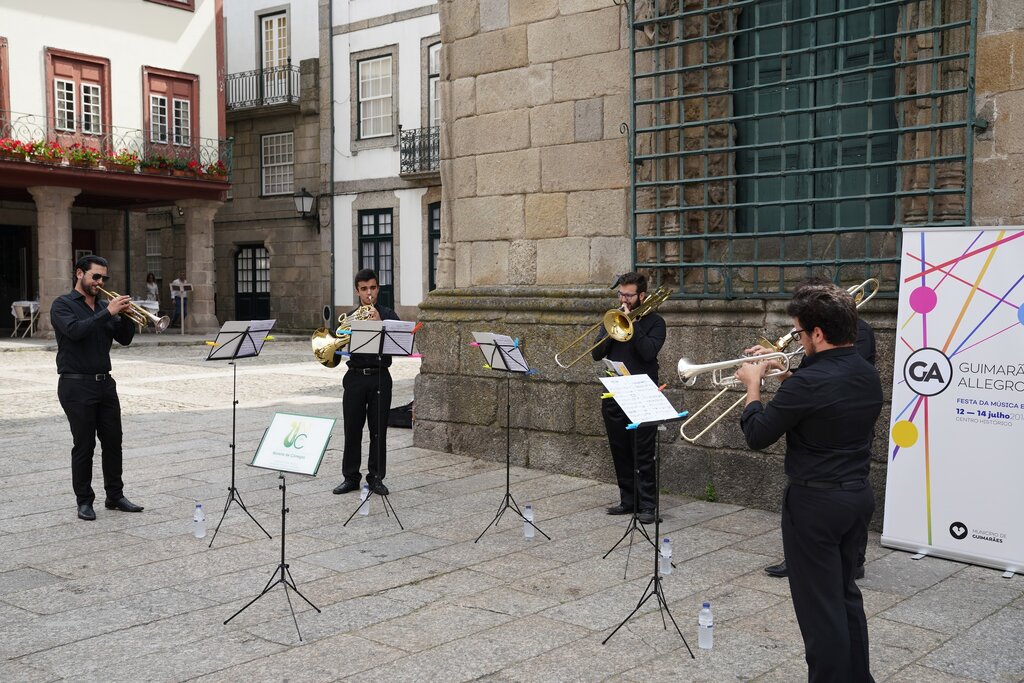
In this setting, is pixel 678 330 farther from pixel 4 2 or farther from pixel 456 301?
pixel 4 2

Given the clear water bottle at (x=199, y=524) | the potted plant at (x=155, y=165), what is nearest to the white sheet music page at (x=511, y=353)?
the clear water bottle at (x=199, y=524)

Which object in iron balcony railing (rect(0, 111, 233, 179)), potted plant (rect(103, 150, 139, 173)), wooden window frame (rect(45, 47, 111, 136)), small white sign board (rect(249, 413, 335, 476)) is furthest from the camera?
potted plant (rect(103, 150, 139, 173))

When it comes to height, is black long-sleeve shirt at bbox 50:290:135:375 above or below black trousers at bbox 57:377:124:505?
above

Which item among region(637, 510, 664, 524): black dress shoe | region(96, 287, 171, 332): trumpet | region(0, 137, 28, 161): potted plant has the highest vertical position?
region(0, 137, 28, 161): potted plant

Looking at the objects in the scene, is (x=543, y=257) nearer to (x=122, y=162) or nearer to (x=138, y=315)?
(x=138, y=315)

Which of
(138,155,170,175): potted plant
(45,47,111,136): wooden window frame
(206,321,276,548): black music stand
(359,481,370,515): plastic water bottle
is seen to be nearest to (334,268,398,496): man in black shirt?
(359,481,370,515): plastic water bottle

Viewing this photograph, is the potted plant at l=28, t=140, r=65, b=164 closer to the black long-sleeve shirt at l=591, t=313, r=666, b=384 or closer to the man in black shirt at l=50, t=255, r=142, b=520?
the man in black shirt at l=50, t=255, r=142, b=520

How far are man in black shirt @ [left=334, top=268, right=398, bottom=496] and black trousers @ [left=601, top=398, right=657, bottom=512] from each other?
179cm

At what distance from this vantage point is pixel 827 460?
12.6 ft

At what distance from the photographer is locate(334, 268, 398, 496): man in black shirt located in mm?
8078

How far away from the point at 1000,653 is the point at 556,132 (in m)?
5.66

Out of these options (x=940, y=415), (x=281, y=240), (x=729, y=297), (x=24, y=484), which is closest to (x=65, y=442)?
(x=24, y=484)

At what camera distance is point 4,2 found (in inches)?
897

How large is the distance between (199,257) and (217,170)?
2.26 metres
